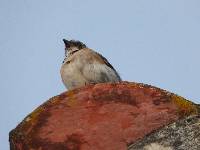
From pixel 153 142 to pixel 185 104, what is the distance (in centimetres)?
45

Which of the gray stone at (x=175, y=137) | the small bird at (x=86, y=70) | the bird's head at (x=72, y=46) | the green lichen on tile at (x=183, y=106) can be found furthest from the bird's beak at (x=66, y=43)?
the gray stone at (x=175, y=137)

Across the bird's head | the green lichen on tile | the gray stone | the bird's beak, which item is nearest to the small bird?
the bird's head

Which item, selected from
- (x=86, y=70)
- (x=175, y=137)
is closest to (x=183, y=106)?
(x=175, y=137)

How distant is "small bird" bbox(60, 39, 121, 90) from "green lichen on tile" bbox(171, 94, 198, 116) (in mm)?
4374

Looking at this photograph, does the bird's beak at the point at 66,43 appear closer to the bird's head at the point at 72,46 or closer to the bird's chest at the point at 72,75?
the bird's head at the point at 72,46

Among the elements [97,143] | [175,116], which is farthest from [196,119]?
[97,143]

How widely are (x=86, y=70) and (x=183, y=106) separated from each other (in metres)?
4.69

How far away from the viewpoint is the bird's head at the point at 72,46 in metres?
9.85

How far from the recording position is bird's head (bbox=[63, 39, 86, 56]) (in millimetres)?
9848

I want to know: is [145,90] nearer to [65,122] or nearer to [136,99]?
[136,99]

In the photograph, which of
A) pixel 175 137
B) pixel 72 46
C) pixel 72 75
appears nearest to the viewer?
pixel 175 137

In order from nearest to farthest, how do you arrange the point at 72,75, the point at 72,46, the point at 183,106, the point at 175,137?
the point at 175,137
the point at 183,106
the point at 72,75
the point at 72,46

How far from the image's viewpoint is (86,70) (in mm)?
8375

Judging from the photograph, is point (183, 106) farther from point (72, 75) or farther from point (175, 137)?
point (72, 75)
